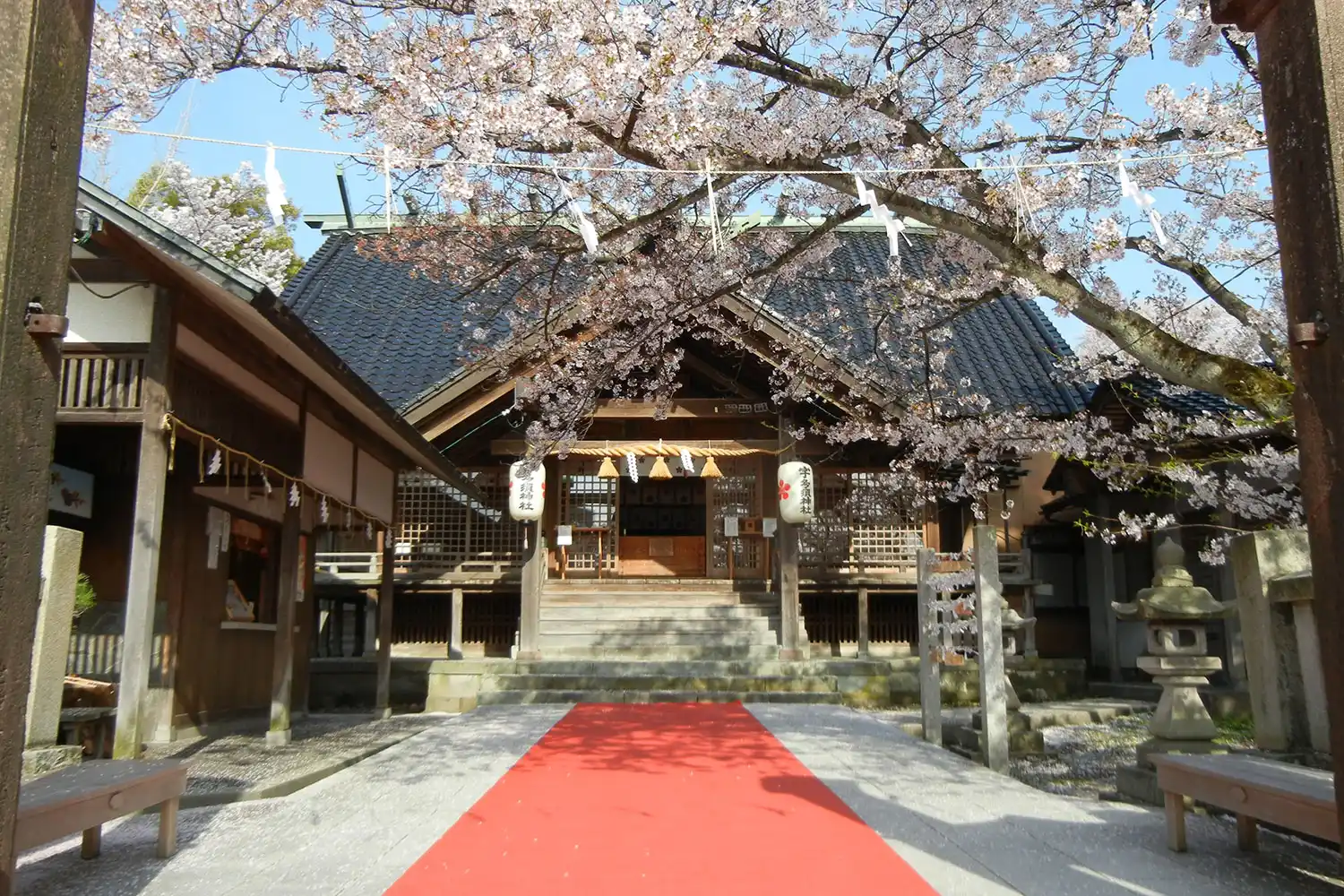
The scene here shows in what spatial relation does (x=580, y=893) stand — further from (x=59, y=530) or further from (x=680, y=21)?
(x=680, y=21)

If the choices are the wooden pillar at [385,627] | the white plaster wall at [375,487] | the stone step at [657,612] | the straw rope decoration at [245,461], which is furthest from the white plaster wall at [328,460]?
the stone step at [657,612]

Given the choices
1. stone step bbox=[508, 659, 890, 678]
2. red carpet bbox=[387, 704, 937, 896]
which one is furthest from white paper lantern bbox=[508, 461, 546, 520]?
red carpet bbox=[387, 704, 937, 896]

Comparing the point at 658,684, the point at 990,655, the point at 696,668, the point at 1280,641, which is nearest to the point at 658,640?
the point at 696,668

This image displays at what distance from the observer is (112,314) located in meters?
6.96

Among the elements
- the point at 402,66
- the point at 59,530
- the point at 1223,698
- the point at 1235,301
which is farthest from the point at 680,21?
the point at 1223,698

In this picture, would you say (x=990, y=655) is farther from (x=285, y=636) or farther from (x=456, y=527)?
(x=456, y=527)

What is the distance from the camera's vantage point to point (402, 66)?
677 cm

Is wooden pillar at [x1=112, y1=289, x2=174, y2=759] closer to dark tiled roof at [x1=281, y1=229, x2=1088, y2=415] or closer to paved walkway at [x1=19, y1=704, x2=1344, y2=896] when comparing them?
paved walkway at [x1=19, y1=704, x2=1344, y2=896]

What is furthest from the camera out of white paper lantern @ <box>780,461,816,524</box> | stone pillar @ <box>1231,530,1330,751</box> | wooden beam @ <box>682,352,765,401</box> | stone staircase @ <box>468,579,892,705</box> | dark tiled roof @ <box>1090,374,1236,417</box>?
wooden beam @ <box>682,352,765,401</box>

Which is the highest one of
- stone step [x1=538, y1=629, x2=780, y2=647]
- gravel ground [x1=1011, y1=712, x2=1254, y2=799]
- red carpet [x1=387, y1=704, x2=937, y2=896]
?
stone step [x1=538, y1=629, x2=780, y2=647]

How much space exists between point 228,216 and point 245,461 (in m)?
18.2

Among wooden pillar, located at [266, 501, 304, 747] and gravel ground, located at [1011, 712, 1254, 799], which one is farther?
wooden pillar, located at [266, 501, 304, 747]

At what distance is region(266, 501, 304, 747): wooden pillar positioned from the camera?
334 inches

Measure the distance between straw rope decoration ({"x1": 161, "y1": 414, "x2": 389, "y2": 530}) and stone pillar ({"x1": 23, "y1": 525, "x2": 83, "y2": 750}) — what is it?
108 centimetres
